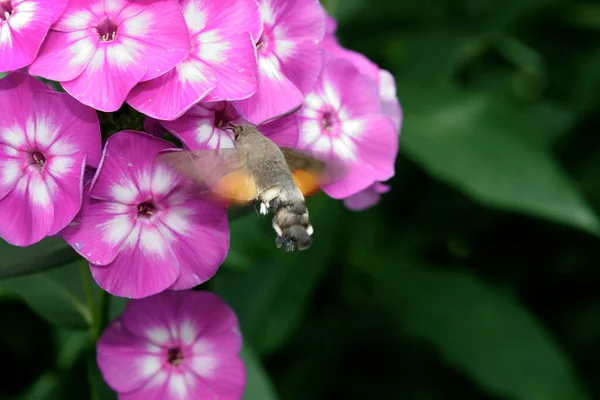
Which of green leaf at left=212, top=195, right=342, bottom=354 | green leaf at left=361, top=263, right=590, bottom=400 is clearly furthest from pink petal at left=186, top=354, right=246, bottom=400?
green leaf at left=361, top=263, right=590, bottom=400

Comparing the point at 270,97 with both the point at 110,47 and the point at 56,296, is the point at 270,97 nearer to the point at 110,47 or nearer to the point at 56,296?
the point at 110,47

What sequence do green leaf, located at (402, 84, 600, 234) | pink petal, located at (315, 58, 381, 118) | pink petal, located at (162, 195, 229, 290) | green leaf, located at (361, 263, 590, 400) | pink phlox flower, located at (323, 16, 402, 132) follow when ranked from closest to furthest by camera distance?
1. pink petal, located at (162, 195, 229, 290)
2. pink petal, located at (315, 58, 381, 118)
3. pink phlox flower, located at (323, 16, 402, 132)
4. green leaf, located at (402, 84, 600, 234)
5. green leaf, located at (361, 263, 590, 400)

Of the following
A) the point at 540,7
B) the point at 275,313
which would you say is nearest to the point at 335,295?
the point at 275,313

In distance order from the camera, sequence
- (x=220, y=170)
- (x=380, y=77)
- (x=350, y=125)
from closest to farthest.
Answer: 1. (x=220, y=170)
2. (x=350, y=125)
3. (x=380, y=77)

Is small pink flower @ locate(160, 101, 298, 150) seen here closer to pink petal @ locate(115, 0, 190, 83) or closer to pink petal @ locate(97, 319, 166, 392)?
pink petal @ locate(115, 0, 190, 83)

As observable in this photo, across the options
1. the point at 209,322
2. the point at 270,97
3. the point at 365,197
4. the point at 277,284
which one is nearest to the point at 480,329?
the point at 277,284

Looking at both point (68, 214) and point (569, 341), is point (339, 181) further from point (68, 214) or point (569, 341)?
point (569, 341)
